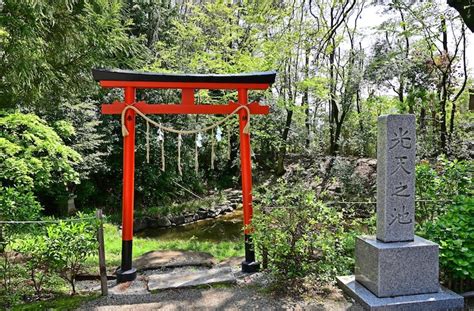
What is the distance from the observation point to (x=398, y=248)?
3.25m

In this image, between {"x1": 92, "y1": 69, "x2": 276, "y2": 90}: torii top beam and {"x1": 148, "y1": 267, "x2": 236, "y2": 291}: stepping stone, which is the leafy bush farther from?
{"x1": 92, "y1": 69, "x2": 276, "y2": 90}: torii top beam

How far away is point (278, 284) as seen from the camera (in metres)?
3.72

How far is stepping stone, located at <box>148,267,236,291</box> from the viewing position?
395 cm

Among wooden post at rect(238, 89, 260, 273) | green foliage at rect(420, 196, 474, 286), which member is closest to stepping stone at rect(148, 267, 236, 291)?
wooden post at rect(238, 89, 260, 273)

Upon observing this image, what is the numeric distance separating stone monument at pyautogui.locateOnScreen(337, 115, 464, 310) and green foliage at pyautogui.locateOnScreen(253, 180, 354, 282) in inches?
15.3

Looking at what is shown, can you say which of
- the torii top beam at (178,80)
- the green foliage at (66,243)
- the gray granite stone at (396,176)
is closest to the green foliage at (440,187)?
the gray granite stone at (396,176)

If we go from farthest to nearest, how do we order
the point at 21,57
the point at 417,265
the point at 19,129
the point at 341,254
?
the point at 19,129 → the point at 341,254 → the point at 21,57 → the point at 417,265

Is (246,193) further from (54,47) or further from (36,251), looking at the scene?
(54,47)

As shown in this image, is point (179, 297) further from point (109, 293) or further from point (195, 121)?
point (195, 121)

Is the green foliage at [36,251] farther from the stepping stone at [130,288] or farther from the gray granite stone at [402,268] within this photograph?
the gray granite stone at [402,268]

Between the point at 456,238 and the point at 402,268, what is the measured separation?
74 cm

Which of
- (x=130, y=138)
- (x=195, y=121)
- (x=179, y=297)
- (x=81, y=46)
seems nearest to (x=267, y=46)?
(x=195, y=121)

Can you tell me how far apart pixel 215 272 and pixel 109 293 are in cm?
129

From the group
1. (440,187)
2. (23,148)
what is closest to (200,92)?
(23,148)
